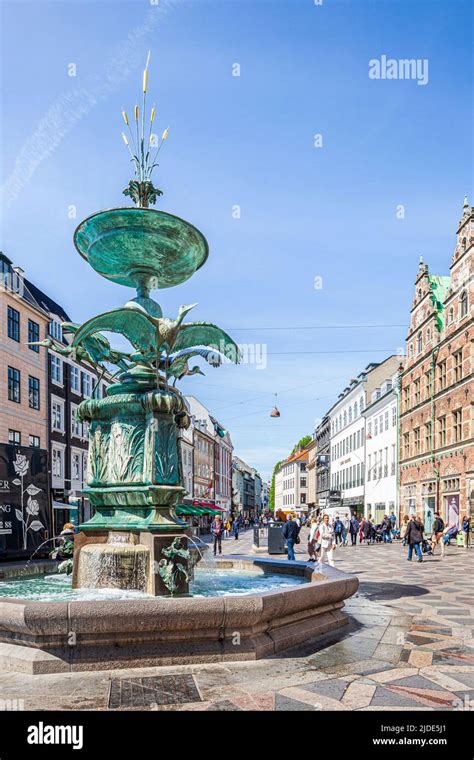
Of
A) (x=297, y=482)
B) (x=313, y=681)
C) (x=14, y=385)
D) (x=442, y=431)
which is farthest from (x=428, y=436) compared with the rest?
(x=297, y=482)

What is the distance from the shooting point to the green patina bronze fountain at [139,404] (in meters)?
8.38

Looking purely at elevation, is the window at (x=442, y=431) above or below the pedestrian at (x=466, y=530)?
above

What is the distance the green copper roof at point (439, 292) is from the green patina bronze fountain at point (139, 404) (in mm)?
32467

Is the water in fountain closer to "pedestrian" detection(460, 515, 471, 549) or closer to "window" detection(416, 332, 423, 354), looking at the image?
"pedestrian" detection(460, 515, 471, 549)

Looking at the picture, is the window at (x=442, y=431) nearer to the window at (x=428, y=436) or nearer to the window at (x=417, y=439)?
the window at (x=428, y=436)

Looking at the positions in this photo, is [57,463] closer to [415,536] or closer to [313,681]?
[415,536]

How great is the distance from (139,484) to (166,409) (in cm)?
115

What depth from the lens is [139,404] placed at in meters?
9.12

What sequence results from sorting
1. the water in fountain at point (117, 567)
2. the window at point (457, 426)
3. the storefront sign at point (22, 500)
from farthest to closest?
the window at point (457, 426) → the storefront sign at point (22, 500) → the water in fountain at point (117, 567)

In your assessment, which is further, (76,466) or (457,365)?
(76,466)

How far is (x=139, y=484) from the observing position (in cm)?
890

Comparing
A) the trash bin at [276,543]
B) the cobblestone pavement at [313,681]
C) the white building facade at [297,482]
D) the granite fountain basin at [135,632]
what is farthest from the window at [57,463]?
the white building facade at [297,482]

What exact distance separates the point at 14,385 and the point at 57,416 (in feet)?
21.4
